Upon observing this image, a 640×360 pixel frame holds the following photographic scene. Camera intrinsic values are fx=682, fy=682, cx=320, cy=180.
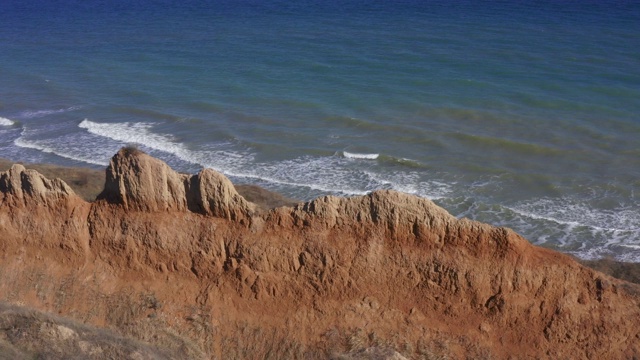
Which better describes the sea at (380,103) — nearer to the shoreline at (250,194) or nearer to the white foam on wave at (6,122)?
the white foam on wave at (6,122)

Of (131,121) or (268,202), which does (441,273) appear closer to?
(268,202)

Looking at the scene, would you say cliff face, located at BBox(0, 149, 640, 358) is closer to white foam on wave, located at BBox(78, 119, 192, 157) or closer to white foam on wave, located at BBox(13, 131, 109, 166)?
white foam on wave, located at BBox(13, 131, 109, 166)

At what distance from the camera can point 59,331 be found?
14.0 m

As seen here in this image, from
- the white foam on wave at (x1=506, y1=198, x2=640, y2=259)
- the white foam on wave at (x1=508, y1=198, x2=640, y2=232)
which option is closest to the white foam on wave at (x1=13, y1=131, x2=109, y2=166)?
the white foam on wave at (x1=508, y1=198, x2=640, y2=232)

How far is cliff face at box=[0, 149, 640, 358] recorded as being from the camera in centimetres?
1435

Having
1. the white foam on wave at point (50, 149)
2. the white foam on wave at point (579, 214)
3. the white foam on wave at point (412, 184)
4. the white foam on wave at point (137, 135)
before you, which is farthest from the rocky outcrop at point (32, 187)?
the white foam on wave at point (579, 214)

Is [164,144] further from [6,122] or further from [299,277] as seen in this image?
[299,277]

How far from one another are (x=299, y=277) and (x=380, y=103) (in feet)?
93.9

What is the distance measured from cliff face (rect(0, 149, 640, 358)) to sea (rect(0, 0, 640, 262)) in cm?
1121

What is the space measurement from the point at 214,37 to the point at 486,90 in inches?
1078

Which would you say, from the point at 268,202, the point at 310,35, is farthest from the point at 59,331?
the point at 310,35

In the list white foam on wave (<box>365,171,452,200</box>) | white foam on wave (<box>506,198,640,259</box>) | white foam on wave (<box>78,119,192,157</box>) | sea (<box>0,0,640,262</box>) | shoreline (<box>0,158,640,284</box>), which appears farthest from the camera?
white foam on wave (<box>78,119,192,157</box>)

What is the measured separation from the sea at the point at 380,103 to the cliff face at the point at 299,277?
36.8 ft

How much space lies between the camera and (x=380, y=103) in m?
42.7
